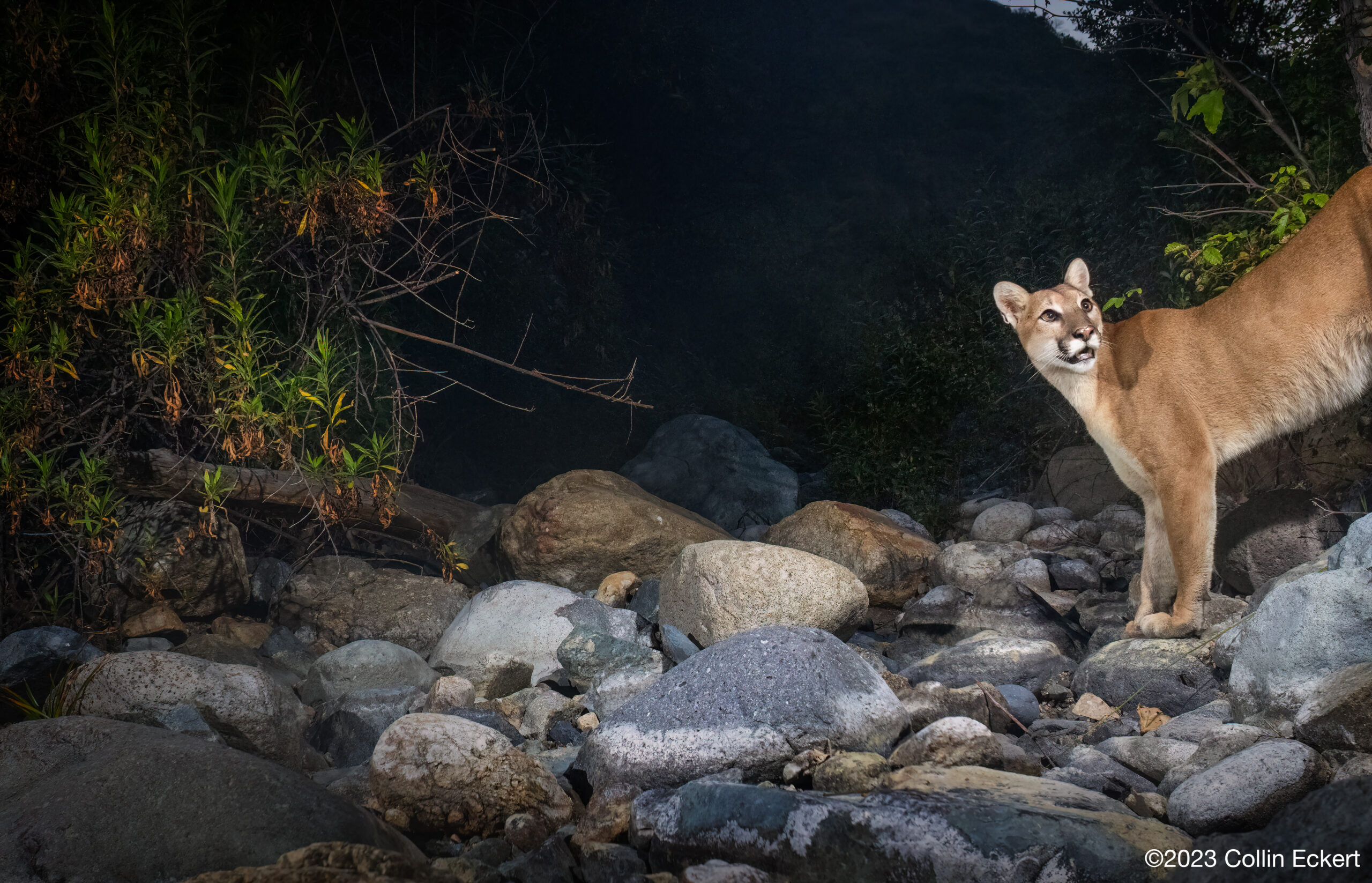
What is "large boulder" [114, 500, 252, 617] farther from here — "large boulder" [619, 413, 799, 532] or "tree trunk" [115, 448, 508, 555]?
"large boulder" [619, 413, 799, 532]

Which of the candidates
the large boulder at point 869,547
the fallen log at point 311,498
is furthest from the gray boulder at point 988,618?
the fallen log at point 311,498

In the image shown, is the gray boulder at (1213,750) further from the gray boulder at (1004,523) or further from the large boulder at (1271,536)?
the gray boulder at (1004,523)

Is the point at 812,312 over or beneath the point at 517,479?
over

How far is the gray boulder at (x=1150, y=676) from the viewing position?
4508mm

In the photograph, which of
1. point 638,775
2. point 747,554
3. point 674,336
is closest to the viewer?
point 638,775

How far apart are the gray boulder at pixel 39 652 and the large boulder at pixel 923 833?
4570mm

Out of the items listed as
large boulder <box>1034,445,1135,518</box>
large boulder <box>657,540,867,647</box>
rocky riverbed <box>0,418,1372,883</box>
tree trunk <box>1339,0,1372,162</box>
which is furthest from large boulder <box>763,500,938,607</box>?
tree trunk <box>1339,0,1372,162</box>

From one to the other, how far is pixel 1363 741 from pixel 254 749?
4.80m

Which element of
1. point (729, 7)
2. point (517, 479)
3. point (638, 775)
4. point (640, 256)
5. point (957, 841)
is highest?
point (729, 7)

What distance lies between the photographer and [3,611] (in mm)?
6125

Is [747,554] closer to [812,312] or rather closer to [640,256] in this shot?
[812,312]

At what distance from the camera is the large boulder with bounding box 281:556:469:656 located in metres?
7.17

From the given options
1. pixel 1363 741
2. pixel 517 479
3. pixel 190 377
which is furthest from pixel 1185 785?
pixel 517 479

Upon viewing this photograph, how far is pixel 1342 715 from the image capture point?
10.1ft
